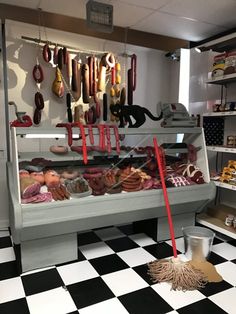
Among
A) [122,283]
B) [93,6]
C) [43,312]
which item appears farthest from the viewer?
[93,6]

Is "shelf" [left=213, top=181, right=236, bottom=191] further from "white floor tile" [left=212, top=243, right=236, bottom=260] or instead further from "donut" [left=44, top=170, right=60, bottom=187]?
"donut" [left=44, top=170, right=60, bottom=187]

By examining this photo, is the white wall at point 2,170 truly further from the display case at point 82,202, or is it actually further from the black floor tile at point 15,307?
the black floor tile at point 15,307

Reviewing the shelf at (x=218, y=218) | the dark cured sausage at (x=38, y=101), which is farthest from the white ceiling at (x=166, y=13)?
the shelf at (x=218, y=218)

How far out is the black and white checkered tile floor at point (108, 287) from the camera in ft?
6.18

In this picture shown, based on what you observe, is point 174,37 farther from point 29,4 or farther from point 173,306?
point 173,306

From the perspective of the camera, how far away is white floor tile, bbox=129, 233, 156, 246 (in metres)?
2.86

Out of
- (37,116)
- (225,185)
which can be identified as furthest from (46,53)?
(225,185)

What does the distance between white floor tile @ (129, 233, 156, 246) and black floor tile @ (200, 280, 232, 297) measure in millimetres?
827

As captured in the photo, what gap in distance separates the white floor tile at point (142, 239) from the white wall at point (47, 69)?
153 cm

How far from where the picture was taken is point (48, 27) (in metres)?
3.04

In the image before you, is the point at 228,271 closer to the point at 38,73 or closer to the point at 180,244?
the point at 180,244

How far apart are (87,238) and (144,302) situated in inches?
45.7

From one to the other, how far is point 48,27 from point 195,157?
225 cm

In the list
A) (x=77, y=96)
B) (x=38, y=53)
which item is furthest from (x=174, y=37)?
(x=38, y=53)
